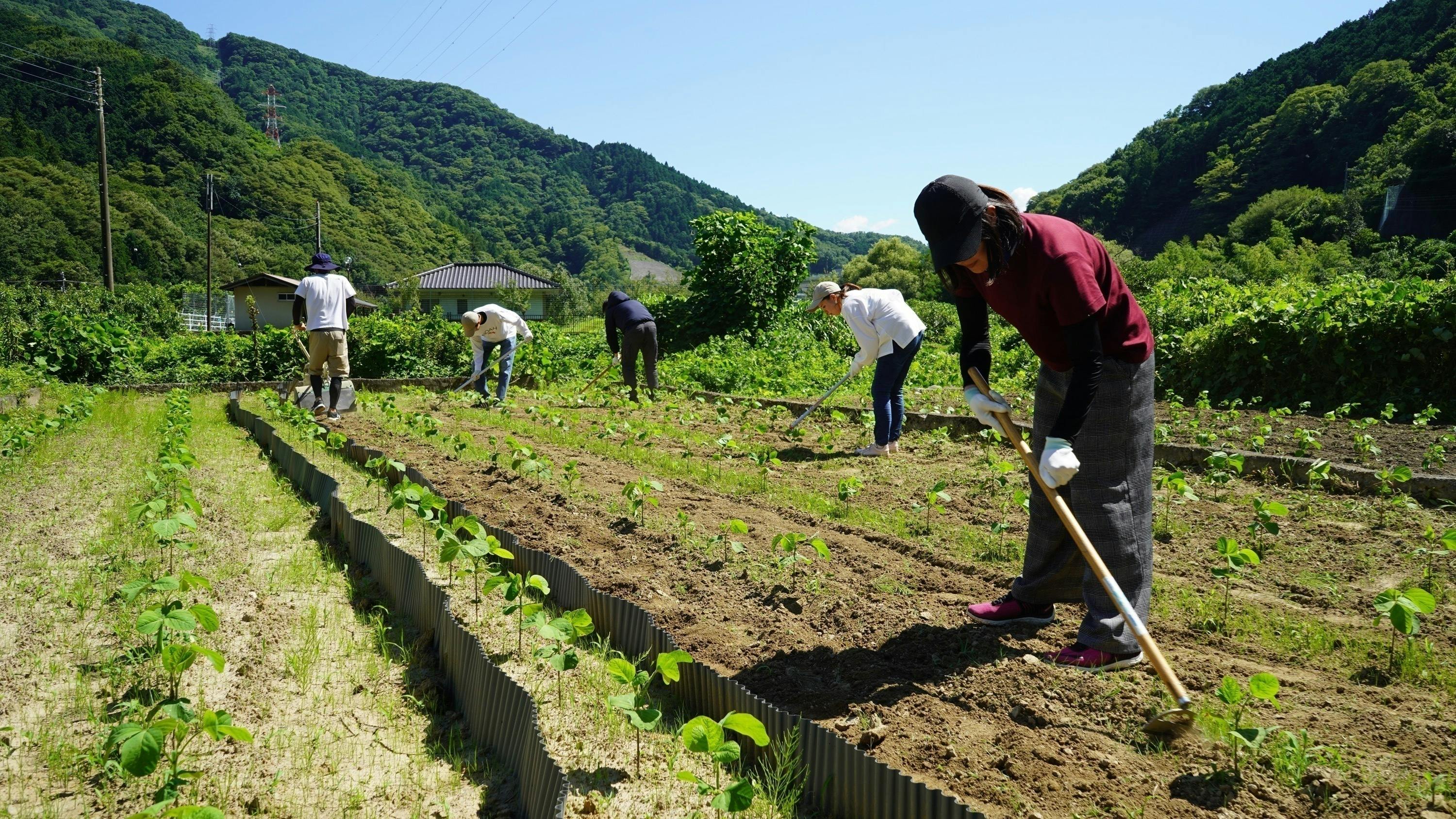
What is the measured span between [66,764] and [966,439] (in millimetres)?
5988

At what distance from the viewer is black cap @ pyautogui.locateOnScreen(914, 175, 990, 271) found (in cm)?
254

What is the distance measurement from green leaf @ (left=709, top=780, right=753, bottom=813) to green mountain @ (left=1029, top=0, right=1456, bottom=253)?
41337 millimetres

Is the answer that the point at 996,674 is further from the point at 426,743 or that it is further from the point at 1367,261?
the point at 1367,261

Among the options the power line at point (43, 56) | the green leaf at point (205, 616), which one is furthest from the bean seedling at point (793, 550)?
the power line at point (43, 56)

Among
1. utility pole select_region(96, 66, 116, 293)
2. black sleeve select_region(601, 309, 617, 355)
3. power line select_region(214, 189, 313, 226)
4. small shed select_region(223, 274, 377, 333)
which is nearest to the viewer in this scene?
black sleeve select_region(601, 309, 617, 355)

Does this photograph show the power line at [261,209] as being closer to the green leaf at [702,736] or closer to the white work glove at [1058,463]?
the white work glove at [1058,463]

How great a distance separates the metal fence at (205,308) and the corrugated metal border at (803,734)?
46.7m

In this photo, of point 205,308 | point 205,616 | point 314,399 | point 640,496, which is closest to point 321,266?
point 314,399

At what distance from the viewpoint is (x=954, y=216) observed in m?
2.54

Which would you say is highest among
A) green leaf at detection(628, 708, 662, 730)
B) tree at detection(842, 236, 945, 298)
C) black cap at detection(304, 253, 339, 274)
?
tree at detection(842, 236, 945, 298)

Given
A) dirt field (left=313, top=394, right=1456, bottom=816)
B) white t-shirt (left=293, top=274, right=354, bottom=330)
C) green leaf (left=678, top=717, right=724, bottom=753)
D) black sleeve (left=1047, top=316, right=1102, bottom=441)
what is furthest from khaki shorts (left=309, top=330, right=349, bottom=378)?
black sleeve (left=1047, top=316, right=1102, bottom=441)

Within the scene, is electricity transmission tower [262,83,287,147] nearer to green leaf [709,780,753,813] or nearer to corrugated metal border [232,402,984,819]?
corrugated metal border [232,402,984,819]

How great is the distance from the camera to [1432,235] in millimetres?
32875

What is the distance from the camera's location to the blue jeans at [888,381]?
6.32m
